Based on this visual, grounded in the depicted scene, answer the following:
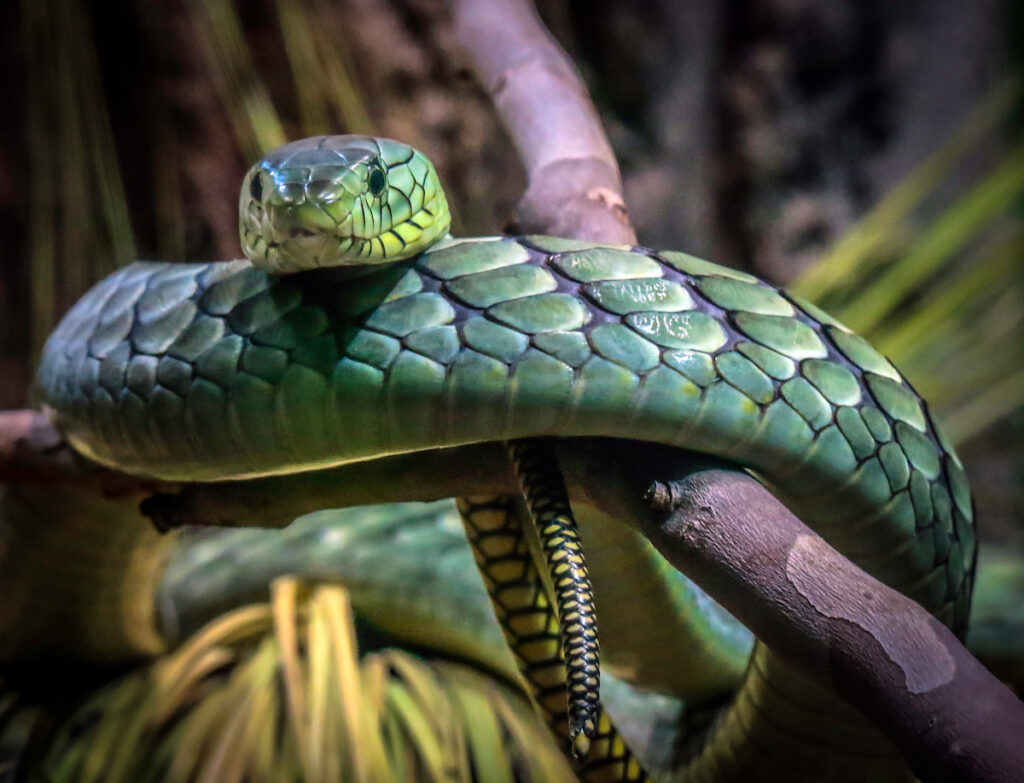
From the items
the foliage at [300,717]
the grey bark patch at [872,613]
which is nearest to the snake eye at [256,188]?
the grey bark patch at [872,613]

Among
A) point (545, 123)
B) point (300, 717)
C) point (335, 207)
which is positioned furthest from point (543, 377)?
point (300, 717)

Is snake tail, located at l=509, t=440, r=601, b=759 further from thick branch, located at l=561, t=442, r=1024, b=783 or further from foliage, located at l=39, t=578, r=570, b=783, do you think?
foliage, located at l=39, t=578, r=570, b=783

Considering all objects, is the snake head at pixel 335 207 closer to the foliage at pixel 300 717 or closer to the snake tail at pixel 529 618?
the snake tail at pixel 529 618

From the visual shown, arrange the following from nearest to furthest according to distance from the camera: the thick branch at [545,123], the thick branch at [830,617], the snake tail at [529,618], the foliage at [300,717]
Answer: the thick branch at [830,617], the snake tail at [529,618], the thick branch at [545,123], the foliage at [300,717]

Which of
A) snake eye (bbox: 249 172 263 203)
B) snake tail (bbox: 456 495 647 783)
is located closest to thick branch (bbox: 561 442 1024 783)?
snake tail (bbox: 456 495 647 783)

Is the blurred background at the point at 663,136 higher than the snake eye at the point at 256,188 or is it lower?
lower

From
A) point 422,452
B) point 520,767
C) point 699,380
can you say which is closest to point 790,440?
point 699,380

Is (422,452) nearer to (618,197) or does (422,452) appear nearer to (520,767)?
(618,197)

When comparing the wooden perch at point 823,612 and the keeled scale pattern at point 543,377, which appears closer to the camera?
the wooden perch at point 823,612

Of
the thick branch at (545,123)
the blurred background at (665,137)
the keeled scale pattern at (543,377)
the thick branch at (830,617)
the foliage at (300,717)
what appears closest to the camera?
the thick branch at (830,617)
